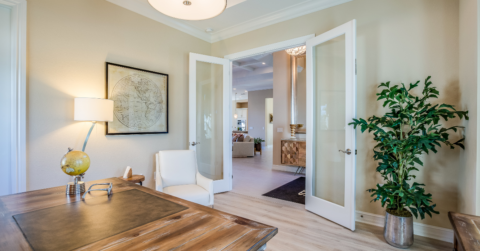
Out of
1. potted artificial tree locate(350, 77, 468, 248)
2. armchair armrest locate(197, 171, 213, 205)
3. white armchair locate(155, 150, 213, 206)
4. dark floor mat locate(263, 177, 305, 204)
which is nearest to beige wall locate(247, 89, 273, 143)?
dark floor mat locate(263, 177, 305, 204)

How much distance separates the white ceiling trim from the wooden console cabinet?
9.68ft

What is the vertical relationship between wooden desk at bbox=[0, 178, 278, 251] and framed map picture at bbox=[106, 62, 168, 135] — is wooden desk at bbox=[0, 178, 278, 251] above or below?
below

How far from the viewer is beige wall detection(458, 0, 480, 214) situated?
1871 mm

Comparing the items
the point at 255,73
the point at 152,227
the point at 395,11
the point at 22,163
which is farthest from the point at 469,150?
the point at 255,73

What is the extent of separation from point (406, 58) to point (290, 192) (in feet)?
8.83

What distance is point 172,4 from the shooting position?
1652 millimetres

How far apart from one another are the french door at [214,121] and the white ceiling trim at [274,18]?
1.69ft

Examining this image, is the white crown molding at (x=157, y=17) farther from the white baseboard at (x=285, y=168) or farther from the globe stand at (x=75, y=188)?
the white baseboard at (x=285, y=168)

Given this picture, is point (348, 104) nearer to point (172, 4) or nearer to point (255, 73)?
point (172, 4)

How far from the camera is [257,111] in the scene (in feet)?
39.9

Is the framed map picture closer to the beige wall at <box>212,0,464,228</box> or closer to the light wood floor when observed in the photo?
the light wood floor

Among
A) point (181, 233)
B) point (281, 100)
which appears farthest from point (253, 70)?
point (181, 233)

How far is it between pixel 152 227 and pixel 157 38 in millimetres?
3200

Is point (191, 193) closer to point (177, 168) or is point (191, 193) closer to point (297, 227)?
point (177, 168)
